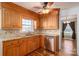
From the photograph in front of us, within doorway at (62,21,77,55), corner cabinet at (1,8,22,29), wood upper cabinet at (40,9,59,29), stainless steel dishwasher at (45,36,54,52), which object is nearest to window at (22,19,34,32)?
corner cabinet at (1,8,22,29)

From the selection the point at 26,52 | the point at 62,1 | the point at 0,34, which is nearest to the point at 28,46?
the point at 26,52

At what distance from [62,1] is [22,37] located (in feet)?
3.22

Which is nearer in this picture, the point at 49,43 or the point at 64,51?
the point at 64,51

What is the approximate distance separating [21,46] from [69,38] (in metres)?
0.92

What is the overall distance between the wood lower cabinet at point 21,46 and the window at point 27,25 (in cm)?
17

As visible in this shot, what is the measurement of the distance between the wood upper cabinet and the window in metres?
0.20

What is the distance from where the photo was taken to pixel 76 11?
1925 millimetres

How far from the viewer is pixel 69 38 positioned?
6.57 feet

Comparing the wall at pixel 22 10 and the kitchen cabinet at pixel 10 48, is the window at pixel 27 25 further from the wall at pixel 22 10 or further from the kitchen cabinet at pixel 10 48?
the kitchen cabinet at pixel 10 48

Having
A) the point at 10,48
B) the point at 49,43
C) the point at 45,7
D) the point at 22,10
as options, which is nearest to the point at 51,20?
the point at 45,7

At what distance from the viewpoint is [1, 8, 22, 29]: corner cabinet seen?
1.94 metres

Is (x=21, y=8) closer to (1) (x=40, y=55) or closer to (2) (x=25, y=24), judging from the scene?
(2) (x=25, y=24)

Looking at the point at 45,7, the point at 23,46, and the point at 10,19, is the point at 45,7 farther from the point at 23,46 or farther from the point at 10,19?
the point at 23,46

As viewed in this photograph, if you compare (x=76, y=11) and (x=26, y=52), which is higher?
(x=76, y=11)
